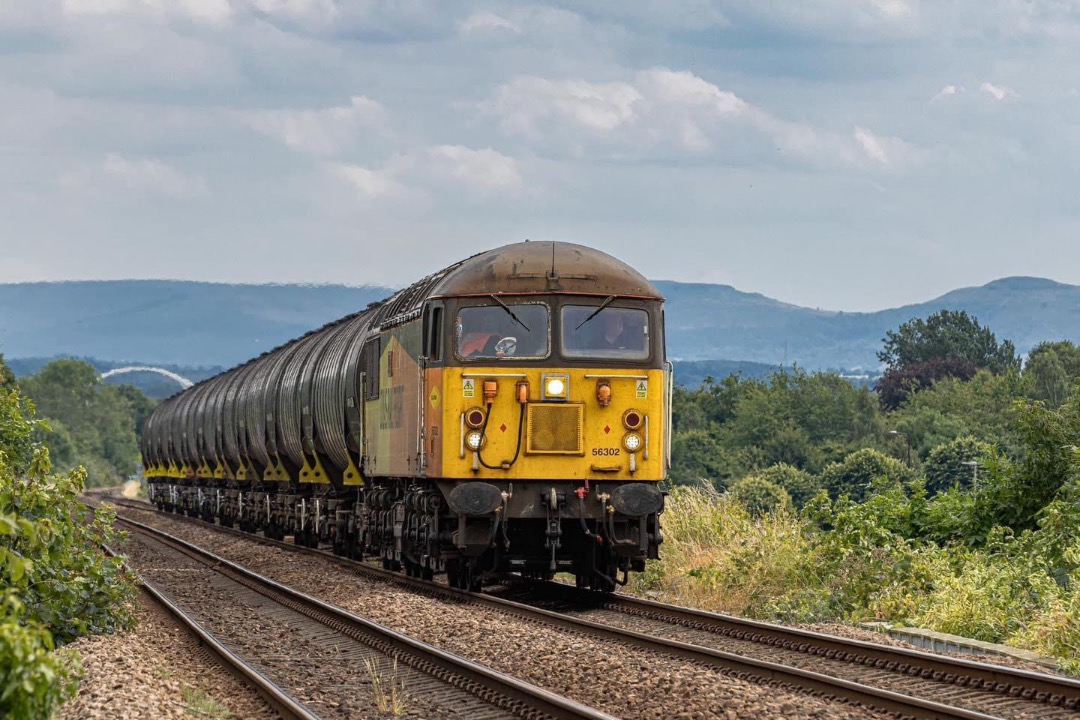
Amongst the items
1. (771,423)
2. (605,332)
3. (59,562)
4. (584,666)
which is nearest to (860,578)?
(605,332)

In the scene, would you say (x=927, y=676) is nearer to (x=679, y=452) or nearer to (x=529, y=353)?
(x=529, y=353)

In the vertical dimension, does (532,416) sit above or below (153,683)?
above

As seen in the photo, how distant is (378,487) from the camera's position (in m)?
21.0

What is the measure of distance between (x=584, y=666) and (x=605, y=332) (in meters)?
5.74

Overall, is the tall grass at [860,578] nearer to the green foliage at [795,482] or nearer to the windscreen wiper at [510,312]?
the windscreen wiper at [510,312]

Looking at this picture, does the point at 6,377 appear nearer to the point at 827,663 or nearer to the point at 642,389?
the point at 642,389

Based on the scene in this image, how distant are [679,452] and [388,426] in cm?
9222

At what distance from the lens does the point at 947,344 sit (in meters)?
159

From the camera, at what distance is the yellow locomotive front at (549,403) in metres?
16.3

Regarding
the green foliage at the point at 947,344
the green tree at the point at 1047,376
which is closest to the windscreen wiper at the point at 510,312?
the green tree at the point at 1047,376

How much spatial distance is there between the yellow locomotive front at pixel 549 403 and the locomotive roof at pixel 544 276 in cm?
2

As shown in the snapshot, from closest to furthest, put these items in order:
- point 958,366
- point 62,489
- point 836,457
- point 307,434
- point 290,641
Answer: point 62,489
point 290,641
point 307,434
point 836,457
point 958,366

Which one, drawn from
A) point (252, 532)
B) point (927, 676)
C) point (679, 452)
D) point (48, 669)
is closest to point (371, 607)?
point (927, 676)

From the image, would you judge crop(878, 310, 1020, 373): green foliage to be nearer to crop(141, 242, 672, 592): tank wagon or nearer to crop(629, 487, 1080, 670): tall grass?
crop(629, 487, 1080, 670): tall grass
